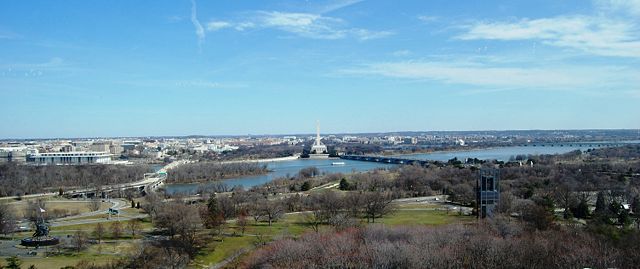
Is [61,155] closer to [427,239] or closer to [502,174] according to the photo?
[502,174]

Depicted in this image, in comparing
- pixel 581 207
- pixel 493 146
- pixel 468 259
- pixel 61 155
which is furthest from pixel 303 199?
pixel 493 146

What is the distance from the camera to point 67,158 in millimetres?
68125

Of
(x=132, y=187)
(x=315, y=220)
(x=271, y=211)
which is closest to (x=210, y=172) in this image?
(x=132, y=187)

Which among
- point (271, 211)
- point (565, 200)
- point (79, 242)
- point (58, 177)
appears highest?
point (565, 200)

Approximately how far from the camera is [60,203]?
3288 centimetres

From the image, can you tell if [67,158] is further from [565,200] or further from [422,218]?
[565,200]

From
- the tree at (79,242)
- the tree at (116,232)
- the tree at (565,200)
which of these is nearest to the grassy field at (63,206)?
the tree at (116,232)

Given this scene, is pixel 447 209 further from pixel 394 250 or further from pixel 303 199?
pixel 394 250

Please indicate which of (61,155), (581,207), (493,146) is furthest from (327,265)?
(493,146)

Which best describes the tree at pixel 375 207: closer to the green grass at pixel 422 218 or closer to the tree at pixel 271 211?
the green grass at pixel 422 218

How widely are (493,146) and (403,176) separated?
7665 centimetres

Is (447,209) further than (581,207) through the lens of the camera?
Yes

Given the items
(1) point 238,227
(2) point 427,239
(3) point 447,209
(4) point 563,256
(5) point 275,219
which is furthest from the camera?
(3) point 447,209

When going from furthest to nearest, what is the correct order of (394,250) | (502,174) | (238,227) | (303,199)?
1. (502,174)
2. (303,199)
3. (238,227)
4. (394,250)
